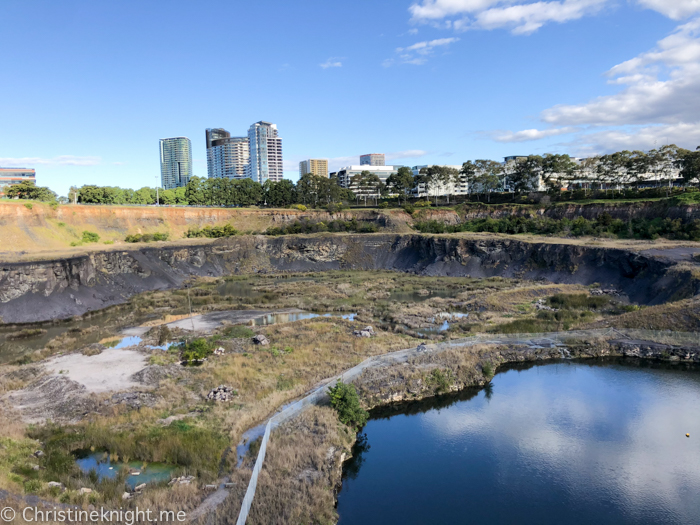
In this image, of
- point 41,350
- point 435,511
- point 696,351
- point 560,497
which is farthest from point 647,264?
point 41,350

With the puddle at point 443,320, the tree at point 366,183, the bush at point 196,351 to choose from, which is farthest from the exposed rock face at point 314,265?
the tree at point 366,183

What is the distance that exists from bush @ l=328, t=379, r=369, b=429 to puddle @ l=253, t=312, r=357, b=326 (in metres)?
21.6

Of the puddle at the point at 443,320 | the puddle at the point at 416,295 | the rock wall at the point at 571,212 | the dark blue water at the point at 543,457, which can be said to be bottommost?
the dark blue water at the point at 543,457

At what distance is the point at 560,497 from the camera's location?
60.7ft

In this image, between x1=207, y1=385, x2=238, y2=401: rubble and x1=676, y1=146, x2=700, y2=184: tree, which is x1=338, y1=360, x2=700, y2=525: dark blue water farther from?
x1=676, y1=146, x2=700, y2=184: tree

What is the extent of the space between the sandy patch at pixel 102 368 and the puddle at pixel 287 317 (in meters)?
13.7

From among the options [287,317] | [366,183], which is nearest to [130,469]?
[287,317]

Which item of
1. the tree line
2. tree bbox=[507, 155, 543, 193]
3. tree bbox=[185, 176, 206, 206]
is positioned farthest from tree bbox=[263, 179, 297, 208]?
tree bbox=[507, 155, 543, 193]

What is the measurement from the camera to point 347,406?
24.3 meters

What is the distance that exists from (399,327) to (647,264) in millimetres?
33191

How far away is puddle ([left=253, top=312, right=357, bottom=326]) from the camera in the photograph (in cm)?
4659

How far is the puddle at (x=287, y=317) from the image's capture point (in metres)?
46.6

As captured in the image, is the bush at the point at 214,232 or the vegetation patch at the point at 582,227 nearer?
the vegetation patch at the point at 582,227

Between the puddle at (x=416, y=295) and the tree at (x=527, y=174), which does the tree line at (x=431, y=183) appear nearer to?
the tree at (x=527, y=174)
